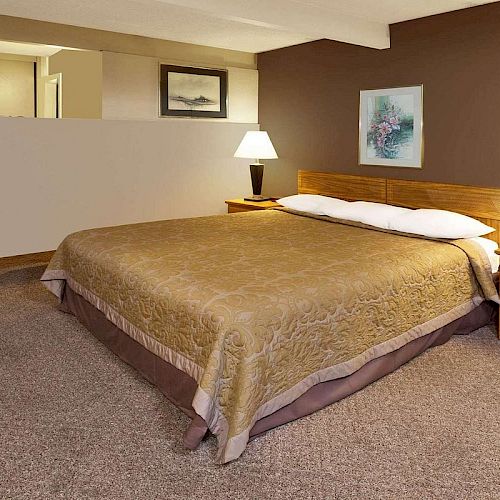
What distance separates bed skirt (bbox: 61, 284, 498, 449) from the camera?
205 centimetres

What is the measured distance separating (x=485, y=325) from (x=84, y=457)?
7.74 feet

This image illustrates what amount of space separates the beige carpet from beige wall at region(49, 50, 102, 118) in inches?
96.0

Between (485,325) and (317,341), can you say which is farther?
(485,325)

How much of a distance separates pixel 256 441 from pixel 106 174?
294 cm

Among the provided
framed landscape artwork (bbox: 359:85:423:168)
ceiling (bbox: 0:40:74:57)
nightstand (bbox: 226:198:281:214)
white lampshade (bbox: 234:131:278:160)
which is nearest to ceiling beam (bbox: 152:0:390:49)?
framed landscape artwork (bbox: 359:85:423:168)

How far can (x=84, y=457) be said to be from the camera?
188cm

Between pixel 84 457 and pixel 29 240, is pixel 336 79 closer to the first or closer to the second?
pixel 29 240

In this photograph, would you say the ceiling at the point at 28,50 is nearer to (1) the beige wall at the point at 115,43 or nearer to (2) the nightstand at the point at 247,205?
(1) the beige wall at the point at 115,43

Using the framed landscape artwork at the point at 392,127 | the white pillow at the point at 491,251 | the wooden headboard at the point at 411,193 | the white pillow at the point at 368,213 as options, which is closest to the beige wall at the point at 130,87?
the wooden headboard at the point at 411,193

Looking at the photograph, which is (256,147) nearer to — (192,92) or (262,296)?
(192,92)

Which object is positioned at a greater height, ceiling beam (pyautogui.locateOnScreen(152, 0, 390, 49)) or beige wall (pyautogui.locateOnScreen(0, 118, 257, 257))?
ceiling beam (pyautogui.locateOnScreen(152, 0, 390, 49))

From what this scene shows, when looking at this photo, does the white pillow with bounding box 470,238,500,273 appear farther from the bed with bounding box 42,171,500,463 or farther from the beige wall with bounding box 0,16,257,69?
the beige wall with bounding box 0,16,257,69

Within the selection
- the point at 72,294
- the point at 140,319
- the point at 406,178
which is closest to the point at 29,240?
the point at 72,294

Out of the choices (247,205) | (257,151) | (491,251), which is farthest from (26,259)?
(491,251)
